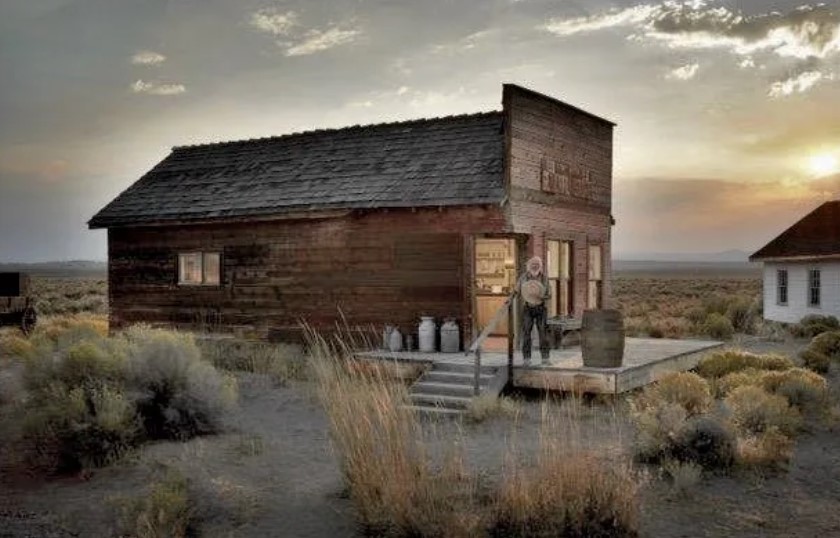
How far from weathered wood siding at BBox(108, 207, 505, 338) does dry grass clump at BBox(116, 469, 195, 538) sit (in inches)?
331

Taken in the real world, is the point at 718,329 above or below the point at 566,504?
above

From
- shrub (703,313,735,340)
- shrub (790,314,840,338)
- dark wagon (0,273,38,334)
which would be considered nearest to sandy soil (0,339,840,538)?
dark wagon (0,273,38,334)

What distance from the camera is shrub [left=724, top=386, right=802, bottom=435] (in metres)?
10.2

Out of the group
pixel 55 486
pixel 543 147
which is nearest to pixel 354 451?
pixel 55 486

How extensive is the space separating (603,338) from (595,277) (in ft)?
19.0

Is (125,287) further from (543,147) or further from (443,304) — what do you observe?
(543,147)

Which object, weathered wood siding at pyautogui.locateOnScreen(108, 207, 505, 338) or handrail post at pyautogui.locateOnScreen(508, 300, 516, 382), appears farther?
weathered wood siding at pyautogui.locateOnScreen(108, 207, 505, 338)

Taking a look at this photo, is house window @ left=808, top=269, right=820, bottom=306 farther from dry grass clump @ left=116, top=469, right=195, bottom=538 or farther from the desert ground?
dry grass clump @ left=116, top=469, right=195, bottom=538

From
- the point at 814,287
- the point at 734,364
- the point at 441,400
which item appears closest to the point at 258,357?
the point at 441,400

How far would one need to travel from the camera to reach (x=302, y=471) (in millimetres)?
8836

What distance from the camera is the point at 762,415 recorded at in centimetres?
1032

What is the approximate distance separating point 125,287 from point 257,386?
7.14m

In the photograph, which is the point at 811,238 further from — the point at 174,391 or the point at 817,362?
the point at 174,391

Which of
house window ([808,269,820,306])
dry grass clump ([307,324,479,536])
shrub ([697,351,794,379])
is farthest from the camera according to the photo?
house window ([808,269,820,306])
